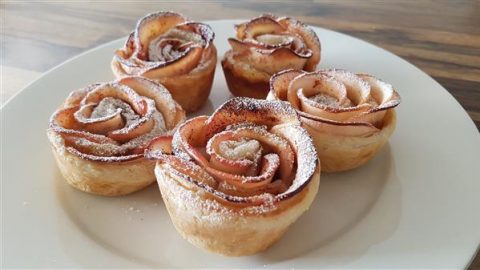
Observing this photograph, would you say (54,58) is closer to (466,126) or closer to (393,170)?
(393,170)

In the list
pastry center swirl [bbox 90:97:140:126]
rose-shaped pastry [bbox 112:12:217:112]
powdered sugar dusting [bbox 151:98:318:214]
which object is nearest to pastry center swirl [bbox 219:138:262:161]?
powdered sugar dusting [bbox 151:98:318:214]

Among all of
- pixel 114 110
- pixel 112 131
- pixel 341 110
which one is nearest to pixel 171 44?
pixel 114 110

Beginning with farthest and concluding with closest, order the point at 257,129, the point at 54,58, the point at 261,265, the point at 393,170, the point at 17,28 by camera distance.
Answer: the point at 17,28, the point at 54,58, the point at 393,170, the point at 257,129, the point at 261,265

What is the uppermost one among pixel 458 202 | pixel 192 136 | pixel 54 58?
pixel 192 136

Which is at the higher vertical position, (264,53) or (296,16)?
(264,53)

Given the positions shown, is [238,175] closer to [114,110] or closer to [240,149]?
[240,149]

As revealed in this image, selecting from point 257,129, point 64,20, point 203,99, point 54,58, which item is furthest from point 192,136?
point 64,20
